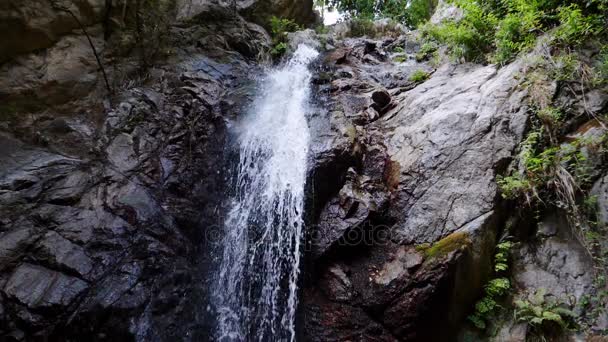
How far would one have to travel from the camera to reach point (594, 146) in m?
4.43

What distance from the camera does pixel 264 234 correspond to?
5641mm

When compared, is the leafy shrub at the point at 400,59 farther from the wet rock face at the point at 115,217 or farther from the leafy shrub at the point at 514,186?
the leafy shrub at the point at 514,186

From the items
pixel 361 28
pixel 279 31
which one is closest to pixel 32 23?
pixel 279 31

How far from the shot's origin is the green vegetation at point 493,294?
4.30 m

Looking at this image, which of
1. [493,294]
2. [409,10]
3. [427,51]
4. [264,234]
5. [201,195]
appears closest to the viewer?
[493,294]

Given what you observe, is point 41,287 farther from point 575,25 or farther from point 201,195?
point 575,25

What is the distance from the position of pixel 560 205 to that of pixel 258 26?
369 inches

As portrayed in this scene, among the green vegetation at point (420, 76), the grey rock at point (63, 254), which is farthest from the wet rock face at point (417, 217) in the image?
the grey rock at point (63, 254)

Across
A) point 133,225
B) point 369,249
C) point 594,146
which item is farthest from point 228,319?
point 594,146

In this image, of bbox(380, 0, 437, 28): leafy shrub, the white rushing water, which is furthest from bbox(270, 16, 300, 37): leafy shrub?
bbox(380, 0, 437, 28): leafy shrub

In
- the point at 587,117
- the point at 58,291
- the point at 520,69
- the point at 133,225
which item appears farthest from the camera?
the point at 520,69

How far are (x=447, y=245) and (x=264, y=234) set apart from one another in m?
2.80

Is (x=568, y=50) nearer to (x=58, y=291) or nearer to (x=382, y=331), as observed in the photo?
(x=382, y=331)

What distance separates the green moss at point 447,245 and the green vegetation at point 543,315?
0.90 m
